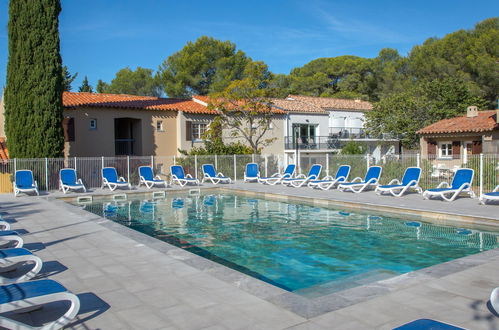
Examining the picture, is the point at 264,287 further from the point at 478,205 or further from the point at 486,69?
the point at 486,69

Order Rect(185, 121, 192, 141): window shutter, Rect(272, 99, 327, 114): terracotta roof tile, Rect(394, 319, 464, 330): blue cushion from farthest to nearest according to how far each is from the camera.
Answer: Rect(272, 99, 327, 114): terracotta roof tile → Rect(185, 121, 192, 141): window shutter → Rect(394, 319, 464, 330): blue cushion

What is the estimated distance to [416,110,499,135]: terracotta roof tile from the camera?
89.8 ft

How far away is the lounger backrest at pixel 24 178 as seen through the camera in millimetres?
17000

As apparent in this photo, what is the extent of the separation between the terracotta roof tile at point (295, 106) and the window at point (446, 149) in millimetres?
10639

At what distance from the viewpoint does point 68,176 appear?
18078mm

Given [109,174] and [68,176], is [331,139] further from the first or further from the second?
[68,176]

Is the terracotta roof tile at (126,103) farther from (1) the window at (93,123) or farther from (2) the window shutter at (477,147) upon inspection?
(2) the window shutter at (477,147)

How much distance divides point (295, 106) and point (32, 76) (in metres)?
22.3

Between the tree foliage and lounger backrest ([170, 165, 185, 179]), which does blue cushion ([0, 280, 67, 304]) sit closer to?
lounger backrest ([170, 165, 185, 179])

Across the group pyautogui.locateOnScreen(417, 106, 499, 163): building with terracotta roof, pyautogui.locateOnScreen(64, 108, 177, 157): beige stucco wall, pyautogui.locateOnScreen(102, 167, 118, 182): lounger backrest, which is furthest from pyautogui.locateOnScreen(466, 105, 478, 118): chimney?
pyautogui.locateOnScreen(102, 167, 118, 182): lounger backrest

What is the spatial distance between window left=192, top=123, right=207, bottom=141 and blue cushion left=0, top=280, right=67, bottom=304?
78.5ft

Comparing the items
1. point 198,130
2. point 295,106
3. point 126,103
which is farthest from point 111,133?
point 295,106

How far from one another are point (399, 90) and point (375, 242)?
35.1 m

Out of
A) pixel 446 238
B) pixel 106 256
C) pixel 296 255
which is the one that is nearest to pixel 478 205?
pixel 446 238
